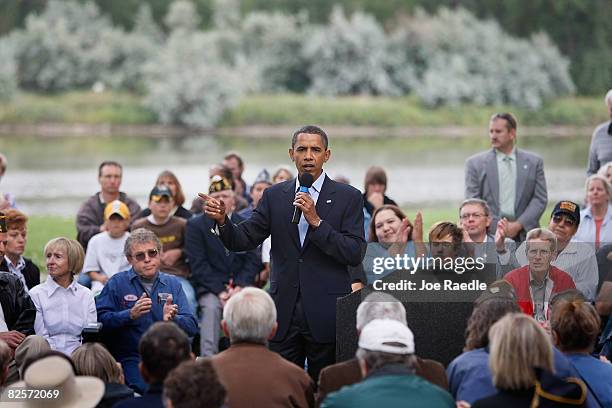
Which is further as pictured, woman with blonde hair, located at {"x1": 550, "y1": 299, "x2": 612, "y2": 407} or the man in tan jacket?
woman with blonde hair, located at {"x1": 550, "y1": 299, "x2": 612, "y2": 407}

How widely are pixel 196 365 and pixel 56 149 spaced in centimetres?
1569

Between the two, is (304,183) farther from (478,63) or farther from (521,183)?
(478,63)

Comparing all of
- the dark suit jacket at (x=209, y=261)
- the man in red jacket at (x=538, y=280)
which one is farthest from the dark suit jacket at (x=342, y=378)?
the dark suit jacket at (x=209, y=261)

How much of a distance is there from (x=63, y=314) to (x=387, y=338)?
3.24 metres

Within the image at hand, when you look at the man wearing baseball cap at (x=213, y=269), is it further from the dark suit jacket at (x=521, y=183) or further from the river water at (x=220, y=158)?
the river water at (x=220, y=158)

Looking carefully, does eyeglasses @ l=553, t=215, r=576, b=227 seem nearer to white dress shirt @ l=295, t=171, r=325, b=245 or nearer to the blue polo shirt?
white dress shirt @ l=295, t=171, r=325, b=245

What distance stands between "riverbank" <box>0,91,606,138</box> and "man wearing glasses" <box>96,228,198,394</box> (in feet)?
41.6

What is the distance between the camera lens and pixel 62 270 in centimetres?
708

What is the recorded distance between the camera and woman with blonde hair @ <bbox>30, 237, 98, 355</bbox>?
696 centimetres

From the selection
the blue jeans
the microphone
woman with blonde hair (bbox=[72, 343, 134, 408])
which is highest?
the microphone

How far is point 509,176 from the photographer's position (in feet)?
32.6

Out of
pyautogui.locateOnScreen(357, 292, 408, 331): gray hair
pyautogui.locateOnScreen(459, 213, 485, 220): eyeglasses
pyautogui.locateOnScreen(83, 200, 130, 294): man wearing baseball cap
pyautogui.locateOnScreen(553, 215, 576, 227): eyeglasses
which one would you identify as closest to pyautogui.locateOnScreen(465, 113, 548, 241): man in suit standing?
pyautogui.locateOnScreen(459, 213, 485, 220): eyeglasses

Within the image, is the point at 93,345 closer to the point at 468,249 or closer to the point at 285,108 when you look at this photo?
the point at 468,249

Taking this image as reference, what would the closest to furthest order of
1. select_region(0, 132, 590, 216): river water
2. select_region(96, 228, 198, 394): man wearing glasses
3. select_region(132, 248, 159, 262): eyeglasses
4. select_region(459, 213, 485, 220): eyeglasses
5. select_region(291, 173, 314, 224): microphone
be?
select_region(291, 173, 314, 224): microphone < select_region(96, 228, 198, 394): man wearing glasses < select_region(132, 248, 159, 262): eyeglasses < select_region(459, 213, 485, 220): eyeglasses < select_region(0, 132, 590, 216): river water
